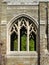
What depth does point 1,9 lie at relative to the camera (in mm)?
17719

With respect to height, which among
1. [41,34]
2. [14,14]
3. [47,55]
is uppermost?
[14,14]

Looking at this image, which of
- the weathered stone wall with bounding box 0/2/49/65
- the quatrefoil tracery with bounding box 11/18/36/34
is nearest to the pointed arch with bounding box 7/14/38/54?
the quatrefoil tracery with bounding box 11/18/36/34

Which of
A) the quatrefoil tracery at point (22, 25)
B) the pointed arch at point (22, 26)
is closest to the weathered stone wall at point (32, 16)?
the pointed arch at point (22, 26)

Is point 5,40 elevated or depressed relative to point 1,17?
depressed

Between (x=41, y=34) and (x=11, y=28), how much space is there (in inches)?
66.6

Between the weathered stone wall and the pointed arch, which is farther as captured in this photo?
the pointed arch

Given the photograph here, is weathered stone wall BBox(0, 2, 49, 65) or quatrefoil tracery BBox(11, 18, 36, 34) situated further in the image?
quatrefoil tracery BBox(11, 18, 36, 34)

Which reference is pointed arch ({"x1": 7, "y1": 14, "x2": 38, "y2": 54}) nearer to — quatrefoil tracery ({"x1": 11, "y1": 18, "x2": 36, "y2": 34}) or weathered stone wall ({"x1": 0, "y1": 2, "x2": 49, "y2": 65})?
quatrefoil tracery ({"x1": 11, "y1": 18, "x2": 36, "y2": 34})

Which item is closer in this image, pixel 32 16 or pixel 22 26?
pixel 32 16

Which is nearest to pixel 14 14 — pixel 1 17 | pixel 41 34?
pixel 1 17

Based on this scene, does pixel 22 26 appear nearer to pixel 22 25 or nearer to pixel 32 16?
pixel 22 25

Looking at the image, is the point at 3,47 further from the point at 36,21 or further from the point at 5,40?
the point at 36,21

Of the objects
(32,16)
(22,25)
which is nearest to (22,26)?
(22,25)

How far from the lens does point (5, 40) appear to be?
17531 mm
